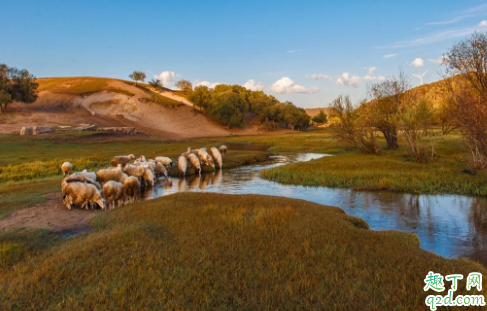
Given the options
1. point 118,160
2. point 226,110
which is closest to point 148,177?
point 118,160

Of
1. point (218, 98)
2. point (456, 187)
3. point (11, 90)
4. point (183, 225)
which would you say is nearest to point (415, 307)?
point (183, 225)

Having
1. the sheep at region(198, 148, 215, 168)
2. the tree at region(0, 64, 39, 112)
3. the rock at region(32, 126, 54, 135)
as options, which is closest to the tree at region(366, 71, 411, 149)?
the sheep at region(198, 148, 215, 168)


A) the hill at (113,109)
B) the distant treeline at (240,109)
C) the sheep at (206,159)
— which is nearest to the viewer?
the sheep at (206,159)

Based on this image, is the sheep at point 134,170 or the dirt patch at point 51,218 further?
the sheep at point 134,170

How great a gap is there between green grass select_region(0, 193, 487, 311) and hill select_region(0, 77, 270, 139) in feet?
196

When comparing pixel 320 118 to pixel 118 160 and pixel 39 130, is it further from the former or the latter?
pixel 118 160

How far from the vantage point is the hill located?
68438mm

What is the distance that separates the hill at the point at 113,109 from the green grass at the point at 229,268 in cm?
5985

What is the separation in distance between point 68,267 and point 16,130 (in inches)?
2037

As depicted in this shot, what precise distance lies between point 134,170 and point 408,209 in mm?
14415

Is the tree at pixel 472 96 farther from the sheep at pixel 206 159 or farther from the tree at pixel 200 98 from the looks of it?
the tree at pixel 200 98

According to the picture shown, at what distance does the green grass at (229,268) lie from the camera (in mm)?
5457

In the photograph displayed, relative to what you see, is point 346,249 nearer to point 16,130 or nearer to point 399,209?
point 399,209

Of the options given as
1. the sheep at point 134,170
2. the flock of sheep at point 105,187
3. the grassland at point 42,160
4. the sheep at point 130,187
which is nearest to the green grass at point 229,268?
the flock of sheep at point 105,187
